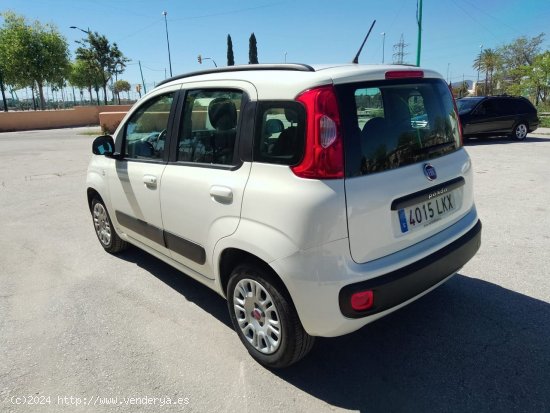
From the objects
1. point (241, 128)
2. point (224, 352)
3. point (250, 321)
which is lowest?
point (224, 352)

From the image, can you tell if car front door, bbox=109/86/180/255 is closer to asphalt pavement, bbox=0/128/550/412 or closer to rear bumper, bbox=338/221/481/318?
asphalt pavement, bbox=0/128/550/412

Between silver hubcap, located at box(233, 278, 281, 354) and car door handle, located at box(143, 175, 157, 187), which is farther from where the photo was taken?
car door handle, located at box(143, 175, 157, 187)

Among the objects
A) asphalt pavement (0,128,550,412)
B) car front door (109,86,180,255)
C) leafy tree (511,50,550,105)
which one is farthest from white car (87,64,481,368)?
leafy tree (511,50,550,105)

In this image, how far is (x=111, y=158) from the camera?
399cm

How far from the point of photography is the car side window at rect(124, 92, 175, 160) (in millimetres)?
3378

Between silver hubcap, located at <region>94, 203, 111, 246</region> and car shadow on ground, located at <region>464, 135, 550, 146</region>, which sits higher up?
silver hubcap, located at <region>94, 203, 111, 246</region>

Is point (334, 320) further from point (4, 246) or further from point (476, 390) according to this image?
point (4, 246)

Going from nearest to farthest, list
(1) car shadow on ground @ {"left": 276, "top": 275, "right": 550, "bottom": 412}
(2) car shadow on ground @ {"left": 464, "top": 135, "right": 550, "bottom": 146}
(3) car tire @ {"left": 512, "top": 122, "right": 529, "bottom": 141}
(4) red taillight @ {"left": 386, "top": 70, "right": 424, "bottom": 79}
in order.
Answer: (1) car shadow on ground @ {"left": 276, "top": 275, "right": 550, "bottom": 412} → (4) red taillight @ {"left": 386, "top": 70, "right": 424, "bottom": 79} → (2) car shadow on ground @ {"left": 464, "top": 135, "right": 550, "bottom": 146} → (3) car tire @ {"left": 512, "top": 122, "right": 529, "bottom": 141}

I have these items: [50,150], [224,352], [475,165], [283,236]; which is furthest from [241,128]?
[50,150]

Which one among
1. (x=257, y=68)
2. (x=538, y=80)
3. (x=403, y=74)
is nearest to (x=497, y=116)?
(x=403, y=74)

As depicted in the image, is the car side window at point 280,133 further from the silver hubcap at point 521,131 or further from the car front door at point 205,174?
the silver hubcap at point 521,131

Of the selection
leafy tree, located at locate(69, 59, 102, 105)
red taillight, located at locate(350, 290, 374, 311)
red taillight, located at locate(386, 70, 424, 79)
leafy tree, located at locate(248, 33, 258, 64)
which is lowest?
red taillight, located at locate(350, 290, 374, 311)

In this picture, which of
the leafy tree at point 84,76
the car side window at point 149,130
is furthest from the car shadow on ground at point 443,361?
the leafy tree at point 84,76

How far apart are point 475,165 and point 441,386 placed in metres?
8.30
